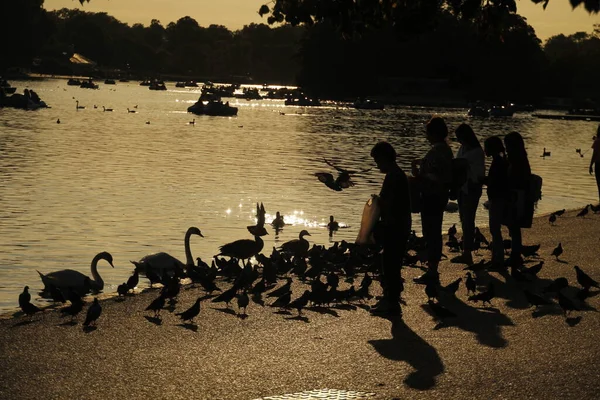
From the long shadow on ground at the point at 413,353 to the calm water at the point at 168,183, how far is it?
6697 millimetres

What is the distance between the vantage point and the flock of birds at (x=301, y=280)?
38.3ft

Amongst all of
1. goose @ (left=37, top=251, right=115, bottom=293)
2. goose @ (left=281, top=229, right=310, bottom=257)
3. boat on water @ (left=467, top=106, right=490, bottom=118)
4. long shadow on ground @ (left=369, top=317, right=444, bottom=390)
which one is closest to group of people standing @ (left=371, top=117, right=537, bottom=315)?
long shadow on ground @ (left=369, top=317, right=444, bottom=390)

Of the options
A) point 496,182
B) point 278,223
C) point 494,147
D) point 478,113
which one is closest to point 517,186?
point 496,182

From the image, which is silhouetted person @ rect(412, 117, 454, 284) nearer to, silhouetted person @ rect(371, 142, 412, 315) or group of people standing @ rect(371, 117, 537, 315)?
group of people standing @ rect(371, 117, 537, 315)

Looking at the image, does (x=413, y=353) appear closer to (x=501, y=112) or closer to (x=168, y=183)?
(x=168, y=183)

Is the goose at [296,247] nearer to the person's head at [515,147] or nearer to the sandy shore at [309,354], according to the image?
the person's head at [515,147]

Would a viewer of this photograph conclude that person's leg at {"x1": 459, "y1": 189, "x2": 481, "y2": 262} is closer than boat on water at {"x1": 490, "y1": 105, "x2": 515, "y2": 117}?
Yes

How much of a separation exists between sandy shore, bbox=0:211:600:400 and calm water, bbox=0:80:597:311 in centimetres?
483

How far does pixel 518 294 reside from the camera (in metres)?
12.9

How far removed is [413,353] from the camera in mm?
9680

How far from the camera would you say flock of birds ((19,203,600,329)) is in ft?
38.3

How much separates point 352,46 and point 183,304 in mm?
130380

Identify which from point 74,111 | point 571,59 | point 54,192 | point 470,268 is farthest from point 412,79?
point 470,268

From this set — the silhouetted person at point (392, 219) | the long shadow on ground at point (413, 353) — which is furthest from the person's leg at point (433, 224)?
the long shadow on ground at point (413, 353)
